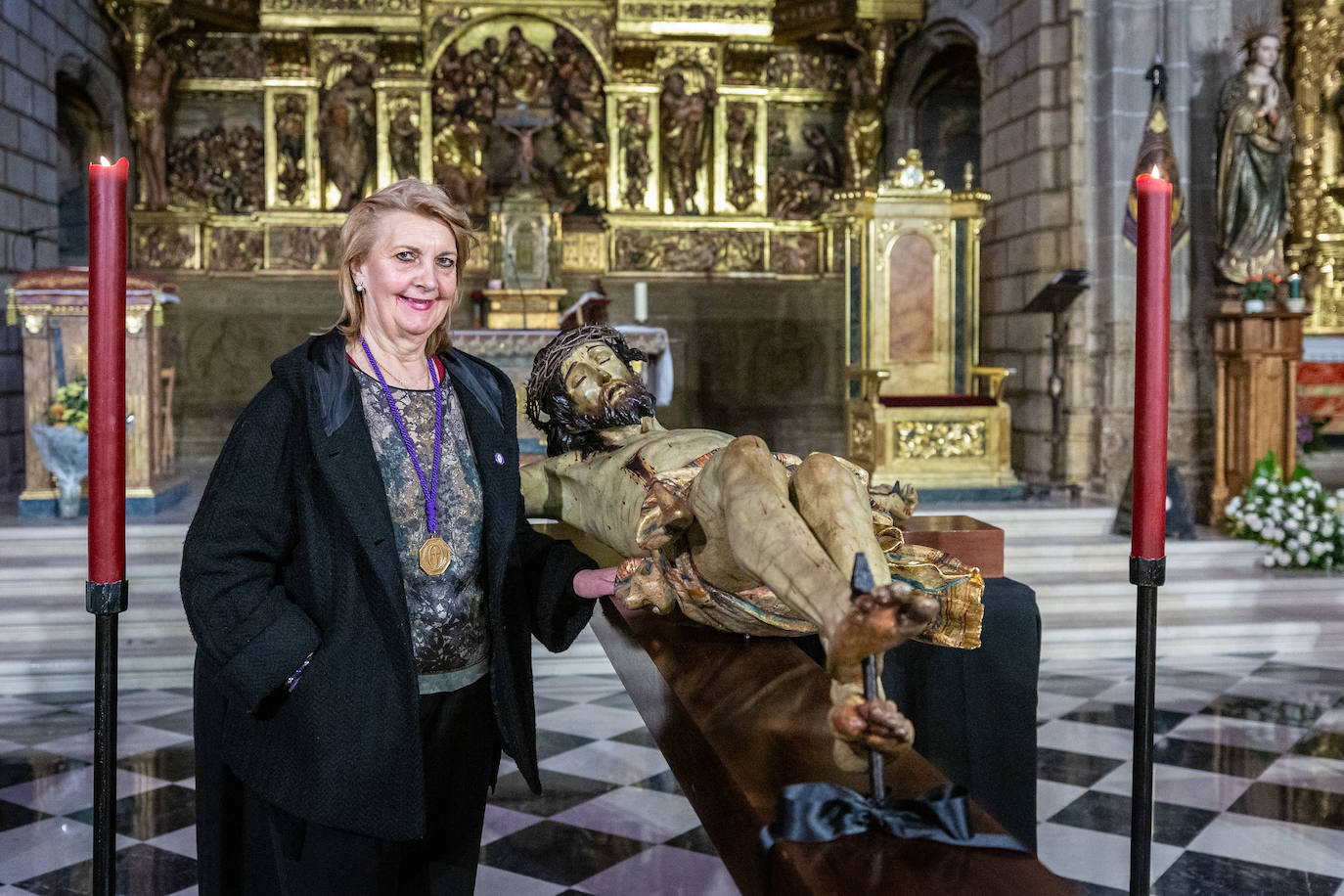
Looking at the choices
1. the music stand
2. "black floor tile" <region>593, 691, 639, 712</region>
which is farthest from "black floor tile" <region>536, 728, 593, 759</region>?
the music stand

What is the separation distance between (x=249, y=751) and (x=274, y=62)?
421 inches

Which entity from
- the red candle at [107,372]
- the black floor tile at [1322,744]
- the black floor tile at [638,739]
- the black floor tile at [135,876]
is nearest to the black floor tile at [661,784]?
the black floor tile at [638,739]

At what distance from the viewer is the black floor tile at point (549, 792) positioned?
3719 millimetres

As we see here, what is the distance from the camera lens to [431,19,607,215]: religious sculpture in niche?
1152 centimetres

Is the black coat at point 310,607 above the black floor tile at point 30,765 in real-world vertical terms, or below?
above

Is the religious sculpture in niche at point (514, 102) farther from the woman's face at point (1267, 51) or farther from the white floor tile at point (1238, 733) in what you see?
the white floor tile at point (1238, 733)

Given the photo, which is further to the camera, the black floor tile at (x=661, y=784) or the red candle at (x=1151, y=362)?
the black floor tile at (x=661, y=784)

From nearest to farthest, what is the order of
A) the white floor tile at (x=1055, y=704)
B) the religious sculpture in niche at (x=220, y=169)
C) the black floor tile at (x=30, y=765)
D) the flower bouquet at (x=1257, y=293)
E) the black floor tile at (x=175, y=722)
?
the black floor tile at (x=30, y=765)
the black floor tile at (x=175, y=722)
the white floor tile at (x=1055, y=704)
the flower bouquet at (x=1257, y=293)
the religious sculpture in niche at (x=220, y=169)

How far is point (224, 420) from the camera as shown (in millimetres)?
10875

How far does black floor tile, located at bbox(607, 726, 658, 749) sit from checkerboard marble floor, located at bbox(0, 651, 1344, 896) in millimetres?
12

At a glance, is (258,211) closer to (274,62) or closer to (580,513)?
(274,62)

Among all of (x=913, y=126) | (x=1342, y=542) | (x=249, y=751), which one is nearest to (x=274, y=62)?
(x=913, y=126)

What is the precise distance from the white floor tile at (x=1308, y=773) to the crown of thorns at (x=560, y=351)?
264 cm

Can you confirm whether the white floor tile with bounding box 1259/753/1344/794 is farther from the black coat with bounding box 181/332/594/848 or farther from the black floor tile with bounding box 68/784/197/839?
the black floor tile with bounding box 68/784/197/839
